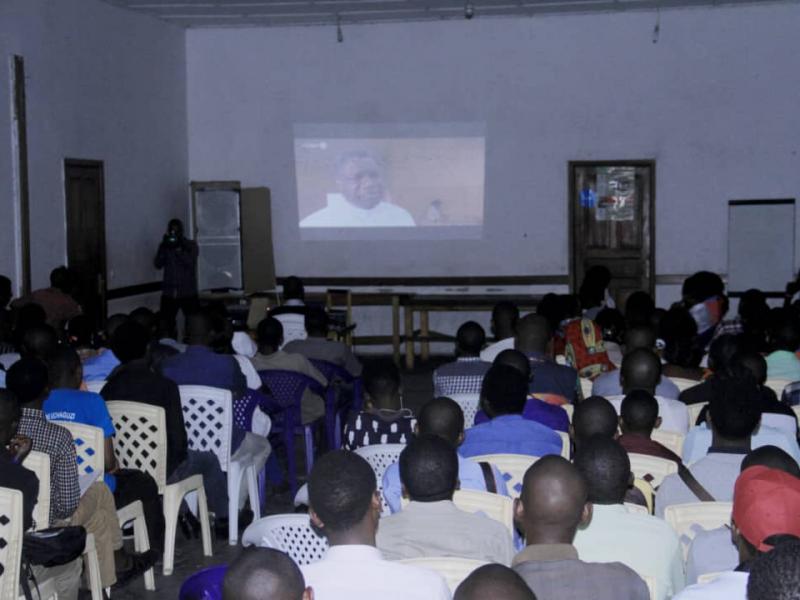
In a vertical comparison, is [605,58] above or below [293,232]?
above

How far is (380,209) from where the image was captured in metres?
12.3

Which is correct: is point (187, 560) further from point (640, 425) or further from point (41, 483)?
A: point (640, 425)

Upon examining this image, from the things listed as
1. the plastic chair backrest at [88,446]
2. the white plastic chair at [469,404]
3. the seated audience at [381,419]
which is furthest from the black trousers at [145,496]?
the white plastic chair at [469,404]

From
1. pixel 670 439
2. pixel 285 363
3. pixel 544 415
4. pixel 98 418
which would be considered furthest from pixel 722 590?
pixel 285 363

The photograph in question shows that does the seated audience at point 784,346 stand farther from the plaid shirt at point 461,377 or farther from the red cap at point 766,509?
the red cap at point 766,509

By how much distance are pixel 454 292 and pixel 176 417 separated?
7690mm

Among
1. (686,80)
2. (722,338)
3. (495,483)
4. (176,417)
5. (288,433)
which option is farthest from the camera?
(686,80)

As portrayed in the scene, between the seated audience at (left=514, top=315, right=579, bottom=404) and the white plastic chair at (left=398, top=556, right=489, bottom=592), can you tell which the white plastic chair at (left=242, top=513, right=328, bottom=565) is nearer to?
the white plastic chair at (left=398, top=556, right=489, bottom=592)

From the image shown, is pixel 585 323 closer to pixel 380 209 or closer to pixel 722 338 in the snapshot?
pixel 722 338

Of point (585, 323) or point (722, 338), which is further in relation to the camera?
point (585, 323)

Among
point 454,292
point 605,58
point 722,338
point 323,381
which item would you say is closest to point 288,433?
point 323,381

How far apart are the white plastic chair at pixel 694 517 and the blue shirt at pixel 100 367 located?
11.4ft

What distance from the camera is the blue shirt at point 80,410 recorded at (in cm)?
436

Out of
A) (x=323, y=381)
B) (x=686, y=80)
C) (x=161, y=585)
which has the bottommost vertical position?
(x=161, y=585)
